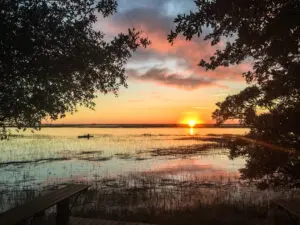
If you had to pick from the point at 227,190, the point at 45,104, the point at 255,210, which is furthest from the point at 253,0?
the point at 227,190

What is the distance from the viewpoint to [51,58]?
359 inches

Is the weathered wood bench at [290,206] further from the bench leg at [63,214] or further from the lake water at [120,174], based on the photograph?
the lake water at [120,174]

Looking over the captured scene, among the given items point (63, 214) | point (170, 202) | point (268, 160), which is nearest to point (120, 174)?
point (170, 202)

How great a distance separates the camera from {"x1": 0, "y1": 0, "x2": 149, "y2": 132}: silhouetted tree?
8.52 meters

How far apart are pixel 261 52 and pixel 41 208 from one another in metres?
5.83

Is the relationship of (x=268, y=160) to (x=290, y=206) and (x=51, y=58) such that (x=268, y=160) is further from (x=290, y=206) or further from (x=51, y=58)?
(x=51, y=58)

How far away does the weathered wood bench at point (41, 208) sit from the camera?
720cm

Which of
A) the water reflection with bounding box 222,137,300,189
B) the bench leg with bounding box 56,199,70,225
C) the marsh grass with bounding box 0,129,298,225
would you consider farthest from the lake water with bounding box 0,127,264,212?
the water reflection with bounding box 222,137,300,189

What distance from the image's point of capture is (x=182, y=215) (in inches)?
536

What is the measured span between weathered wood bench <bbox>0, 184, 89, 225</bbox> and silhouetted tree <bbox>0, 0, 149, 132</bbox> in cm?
217

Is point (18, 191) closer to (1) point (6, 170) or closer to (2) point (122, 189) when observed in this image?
(2) point (122, 189)

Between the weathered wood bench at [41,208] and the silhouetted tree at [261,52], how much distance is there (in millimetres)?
4035

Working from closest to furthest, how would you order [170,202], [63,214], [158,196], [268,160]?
[268,160]
[63,214]
[170,202]
[158,196]

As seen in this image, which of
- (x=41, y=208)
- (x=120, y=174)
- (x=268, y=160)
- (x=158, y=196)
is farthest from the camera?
(x=120, y=174)
